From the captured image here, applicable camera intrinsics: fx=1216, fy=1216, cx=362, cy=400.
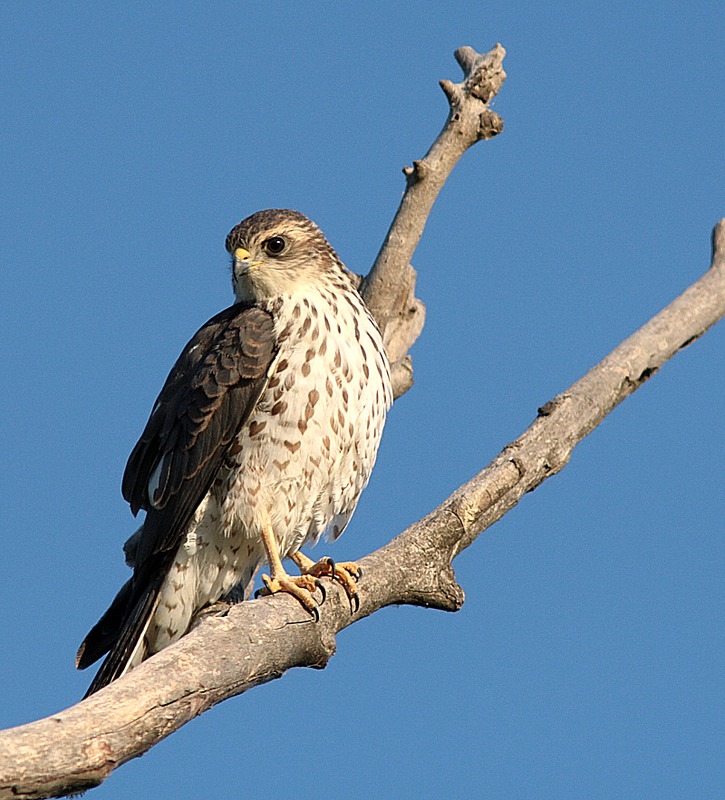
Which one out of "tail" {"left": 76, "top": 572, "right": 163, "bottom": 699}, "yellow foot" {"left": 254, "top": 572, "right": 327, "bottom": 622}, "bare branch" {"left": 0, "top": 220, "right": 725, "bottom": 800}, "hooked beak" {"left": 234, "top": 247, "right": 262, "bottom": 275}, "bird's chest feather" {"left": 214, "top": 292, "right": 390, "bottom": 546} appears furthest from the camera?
"hooked beak" {"left": 234, "top": 247, "right": 262, "bottom": 275}

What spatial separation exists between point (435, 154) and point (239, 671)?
284 centimetres

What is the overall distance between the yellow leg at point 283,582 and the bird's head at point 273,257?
3.71 ft

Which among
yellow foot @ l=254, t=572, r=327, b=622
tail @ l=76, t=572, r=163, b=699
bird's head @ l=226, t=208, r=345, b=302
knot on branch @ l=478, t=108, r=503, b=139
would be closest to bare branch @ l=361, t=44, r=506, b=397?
knot on branch @ l=478, t=108, r=503, b=139

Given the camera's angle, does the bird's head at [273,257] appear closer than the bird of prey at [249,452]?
No

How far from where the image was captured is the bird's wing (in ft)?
17.0

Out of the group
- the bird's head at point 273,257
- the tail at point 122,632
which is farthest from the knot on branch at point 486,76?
the tail at point 122,632

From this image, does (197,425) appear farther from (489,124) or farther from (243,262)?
(489,124)

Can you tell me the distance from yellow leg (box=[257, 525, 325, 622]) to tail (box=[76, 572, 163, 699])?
0.53 metres

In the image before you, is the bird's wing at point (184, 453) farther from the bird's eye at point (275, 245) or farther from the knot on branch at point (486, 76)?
the knot on branch at point (486, 76)

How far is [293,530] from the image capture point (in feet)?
17.6

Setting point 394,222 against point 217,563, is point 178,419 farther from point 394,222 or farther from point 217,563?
point 394,222

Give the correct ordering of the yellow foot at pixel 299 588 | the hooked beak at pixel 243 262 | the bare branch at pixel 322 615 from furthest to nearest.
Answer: the hooked beak at pixel 243 262 < the yellow foot at pixel 299 588 < the bare branch at pixel 322 615

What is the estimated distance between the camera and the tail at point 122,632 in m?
5.01

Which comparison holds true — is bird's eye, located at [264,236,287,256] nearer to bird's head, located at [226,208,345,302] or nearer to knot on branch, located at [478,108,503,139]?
bird's head, located at [226,208,345,302]
